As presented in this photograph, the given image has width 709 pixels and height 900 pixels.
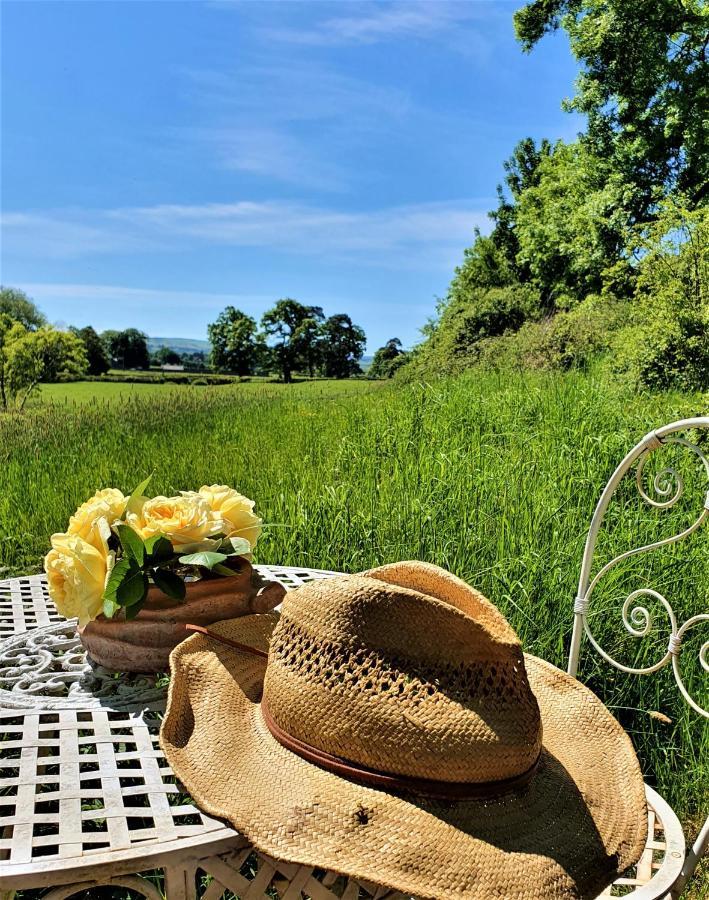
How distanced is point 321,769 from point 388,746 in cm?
11

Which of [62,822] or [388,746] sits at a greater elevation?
[388,746]

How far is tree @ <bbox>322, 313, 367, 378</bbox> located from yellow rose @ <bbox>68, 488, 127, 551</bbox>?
151 feet

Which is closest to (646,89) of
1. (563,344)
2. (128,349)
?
(563,344)

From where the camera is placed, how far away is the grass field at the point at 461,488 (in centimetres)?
247

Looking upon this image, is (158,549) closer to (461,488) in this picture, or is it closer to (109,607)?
(109,607)

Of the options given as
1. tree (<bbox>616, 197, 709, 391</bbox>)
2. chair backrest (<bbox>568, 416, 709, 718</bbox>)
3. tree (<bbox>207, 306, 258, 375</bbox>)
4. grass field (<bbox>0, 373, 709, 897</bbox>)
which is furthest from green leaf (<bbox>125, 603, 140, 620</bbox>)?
tree (<bbox>207, 306, 258, 375</bbox>)

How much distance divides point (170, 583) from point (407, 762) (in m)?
0.57

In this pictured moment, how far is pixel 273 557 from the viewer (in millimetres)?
3199

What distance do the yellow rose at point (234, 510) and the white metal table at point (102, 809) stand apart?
0.33 meters

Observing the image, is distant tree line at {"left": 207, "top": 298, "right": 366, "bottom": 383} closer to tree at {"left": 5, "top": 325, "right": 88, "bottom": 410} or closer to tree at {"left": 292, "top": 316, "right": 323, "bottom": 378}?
tree at {"left": 292, "top": 316, "right": 323, "bottom": 378}

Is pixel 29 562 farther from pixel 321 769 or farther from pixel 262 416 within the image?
pixel 321 769

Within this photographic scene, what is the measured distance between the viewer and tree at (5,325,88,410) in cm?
1736

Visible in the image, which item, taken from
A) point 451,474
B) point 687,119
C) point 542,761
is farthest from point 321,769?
point 687,119

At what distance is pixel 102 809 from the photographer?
104 cm
